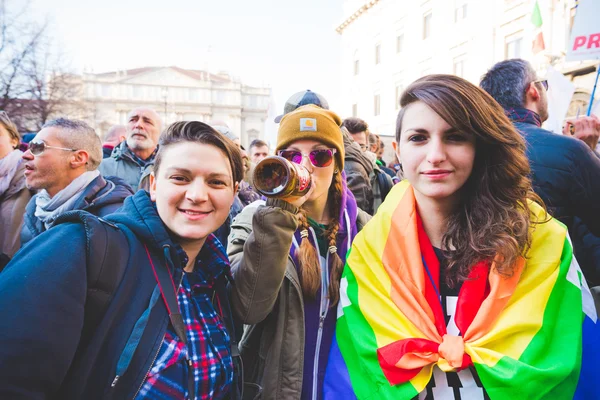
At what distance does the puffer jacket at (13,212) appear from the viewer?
3.55 meters

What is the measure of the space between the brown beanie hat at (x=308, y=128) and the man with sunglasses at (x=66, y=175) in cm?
147

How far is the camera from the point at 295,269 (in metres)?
1.92

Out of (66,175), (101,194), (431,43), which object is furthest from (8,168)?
(431,43)

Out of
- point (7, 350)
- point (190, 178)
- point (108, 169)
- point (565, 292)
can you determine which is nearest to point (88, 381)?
point (7, 350)

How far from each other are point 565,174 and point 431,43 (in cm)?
2169

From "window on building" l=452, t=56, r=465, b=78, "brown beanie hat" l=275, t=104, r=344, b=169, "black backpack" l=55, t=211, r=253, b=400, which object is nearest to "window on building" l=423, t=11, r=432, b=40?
"window on building" l=452, t=56, r=465, b=78

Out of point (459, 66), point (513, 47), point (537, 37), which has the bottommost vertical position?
point (537, 37)

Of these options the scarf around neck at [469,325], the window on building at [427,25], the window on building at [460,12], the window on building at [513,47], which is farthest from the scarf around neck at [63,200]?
the window on building at [427,25]

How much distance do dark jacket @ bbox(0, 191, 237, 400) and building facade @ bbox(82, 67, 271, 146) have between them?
7042 cm

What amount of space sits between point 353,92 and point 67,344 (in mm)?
29392

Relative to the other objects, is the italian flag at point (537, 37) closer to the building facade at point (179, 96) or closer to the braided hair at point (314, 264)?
the braided hair at point (314, 264)

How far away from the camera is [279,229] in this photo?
167 centimetres

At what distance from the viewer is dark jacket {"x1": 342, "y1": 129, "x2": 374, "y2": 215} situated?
355 centimetres

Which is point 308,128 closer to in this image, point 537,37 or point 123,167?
point 123,167
